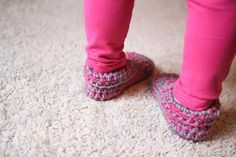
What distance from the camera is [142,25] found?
1030 millimetres

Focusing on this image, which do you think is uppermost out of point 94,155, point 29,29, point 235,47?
point 235,47

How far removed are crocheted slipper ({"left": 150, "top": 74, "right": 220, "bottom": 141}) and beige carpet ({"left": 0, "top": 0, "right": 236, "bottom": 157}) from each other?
0.08ft

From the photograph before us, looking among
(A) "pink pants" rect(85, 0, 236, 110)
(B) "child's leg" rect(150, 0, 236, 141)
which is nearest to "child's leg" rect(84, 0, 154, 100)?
(A) "pink pants" rect(85, 0, 236, 110)

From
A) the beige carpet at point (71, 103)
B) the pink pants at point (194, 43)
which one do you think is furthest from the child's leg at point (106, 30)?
the beige carpet at point (71, 103)

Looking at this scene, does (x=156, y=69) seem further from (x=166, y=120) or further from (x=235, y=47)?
(x=235, y=47)

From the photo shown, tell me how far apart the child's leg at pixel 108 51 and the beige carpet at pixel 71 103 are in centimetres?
4

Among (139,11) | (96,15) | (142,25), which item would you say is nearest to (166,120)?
(96,15)

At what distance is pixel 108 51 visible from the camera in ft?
2.19

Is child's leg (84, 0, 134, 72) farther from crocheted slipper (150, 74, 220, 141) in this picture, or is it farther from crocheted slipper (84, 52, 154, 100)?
crocheted slipper (150, 74, 220, 141)

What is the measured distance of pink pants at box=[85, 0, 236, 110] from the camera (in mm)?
526

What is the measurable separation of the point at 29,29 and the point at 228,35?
2.12 ft

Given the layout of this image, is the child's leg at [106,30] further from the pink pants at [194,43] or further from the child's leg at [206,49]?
the child's leg at [206,49]

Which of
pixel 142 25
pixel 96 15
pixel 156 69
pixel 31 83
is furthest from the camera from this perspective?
pixel 142 25

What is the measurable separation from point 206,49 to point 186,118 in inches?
6.6
